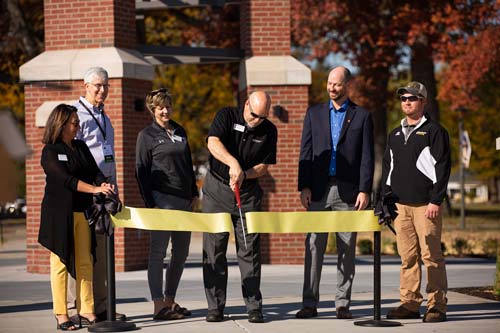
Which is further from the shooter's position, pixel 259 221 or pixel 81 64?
pixel 81 64

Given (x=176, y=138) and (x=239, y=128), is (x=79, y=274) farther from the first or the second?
(x=239, y=128)

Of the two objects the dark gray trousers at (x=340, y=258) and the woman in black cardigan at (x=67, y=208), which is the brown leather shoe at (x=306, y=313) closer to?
the dark gray trousers at (x=340, y=258)

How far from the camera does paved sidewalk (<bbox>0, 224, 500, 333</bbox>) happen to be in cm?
716

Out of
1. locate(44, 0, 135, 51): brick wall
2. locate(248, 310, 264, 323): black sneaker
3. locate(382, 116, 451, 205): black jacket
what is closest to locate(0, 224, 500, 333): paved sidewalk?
locate(248, 310, 264, 323): black sneaker

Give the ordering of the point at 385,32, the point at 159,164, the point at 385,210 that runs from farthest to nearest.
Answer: the point at 385,32 → the point at 159,164 → the point at 385,210

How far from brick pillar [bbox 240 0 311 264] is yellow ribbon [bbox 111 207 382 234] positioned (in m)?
6.05

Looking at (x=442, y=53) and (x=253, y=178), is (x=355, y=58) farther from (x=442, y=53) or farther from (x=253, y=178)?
(x=253, y=178)

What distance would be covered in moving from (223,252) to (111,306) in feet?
3.49

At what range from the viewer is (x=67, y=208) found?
23.2 feet

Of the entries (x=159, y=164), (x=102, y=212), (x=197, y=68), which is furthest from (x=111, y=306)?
(x=197, y=68)

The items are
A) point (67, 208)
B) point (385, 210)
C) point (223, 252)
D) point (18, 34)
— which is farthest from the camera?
point (18, 34)

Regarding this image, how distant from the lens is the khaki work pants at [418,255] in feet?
24.8

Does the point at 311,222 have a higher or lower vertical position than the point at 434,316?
higher

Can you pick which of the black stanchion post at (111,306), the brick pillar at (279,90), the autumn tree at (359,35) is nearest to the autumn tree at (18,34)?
the autumn tree at (359,35)
